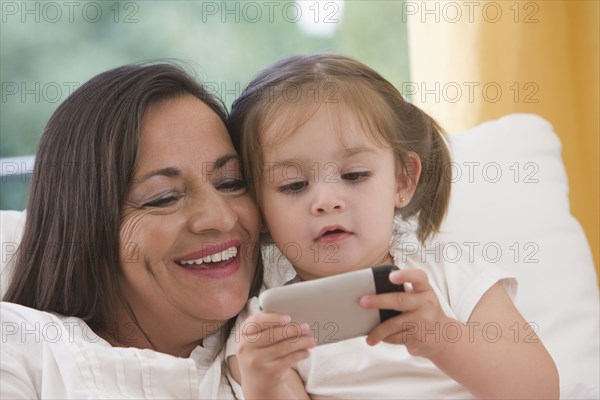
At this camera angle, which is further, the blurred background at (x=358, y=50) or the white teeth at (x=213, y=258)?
the blurred background at (x=358, y=50)

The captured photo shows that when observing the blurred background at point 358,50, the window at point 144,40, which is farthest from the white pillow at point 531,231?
the window at point 144,40

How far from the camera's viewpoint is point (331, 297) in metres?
1.08

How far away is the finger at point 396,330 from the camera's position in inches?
44.4

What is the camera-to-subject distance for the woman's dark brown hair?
1371 mm

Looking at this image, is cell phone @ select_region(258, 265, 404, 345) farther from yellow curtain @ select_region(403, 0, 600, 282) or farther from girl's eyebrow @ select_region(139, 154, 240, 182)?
yellow curtain @ select_region(403, 0, 600, 282)

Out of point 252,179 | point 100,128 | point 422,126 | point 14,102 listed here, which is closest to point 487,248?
point 422,126

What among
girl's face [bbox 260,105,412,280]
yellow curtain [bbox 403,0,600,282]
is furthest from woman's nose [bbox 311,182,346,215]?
yellow curtain [bbox 403,0,600,282]

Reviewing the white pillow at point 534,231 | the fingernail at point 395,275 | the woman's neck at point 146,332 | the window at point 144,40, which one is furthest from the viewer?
the window at point 144,40

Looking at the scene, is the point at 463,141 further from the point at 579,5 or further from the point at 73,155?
the point at 73,155

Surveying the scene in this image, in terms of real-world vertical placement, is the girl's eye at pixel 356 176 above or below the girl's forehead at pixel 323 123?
below

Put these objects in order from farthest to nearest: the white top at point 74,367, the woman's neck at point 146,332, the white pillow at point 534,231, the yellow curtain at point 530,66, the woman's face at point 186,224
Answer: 1. the yellow curtain at point 530,66
2. the white pillow at point 534,231
3. the woman's neck at point 146,332
4. the woman's face at point 186,224
5. the white top at point 74,367

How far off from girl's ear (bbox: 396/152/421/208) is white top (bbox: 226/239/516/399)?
13 centimetres

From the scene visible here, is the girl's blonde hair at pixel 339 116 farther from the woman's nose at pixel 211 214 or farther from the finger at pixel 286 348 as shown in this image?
the finger at pixel 286 348

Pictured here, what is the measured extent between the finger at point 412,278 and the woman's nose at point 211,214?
0.35m
